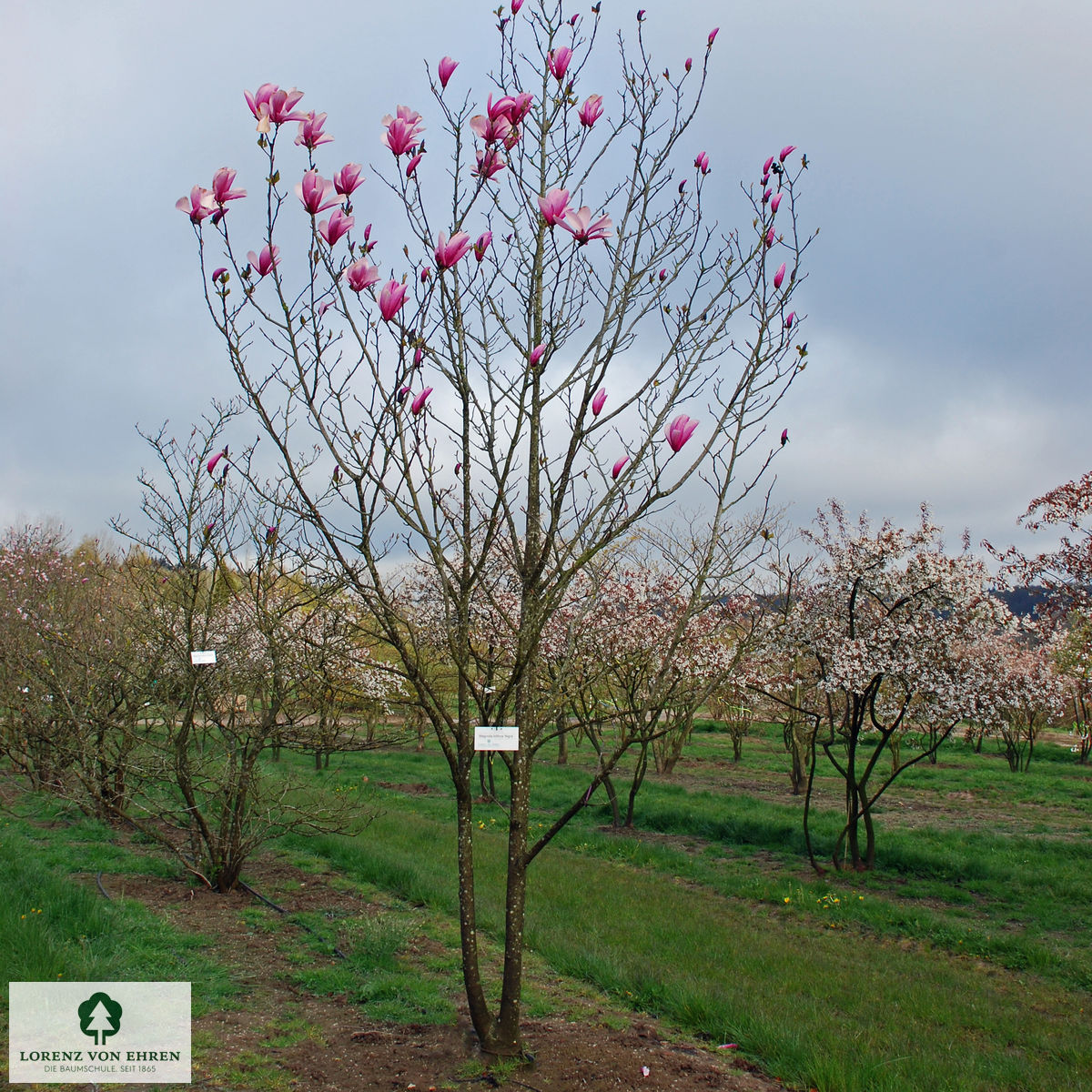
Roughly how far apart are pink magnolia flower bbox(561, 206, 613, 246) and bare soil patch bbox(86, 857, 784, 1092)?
135 inches

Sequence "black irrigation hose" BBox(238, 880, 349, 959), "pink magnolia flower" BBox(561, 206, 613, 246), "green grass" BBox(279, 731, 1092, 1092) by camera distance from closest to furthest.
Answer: "pink magnolia flower" BBox(561, 206, 613, 246), "green grass" BBox(279, 731, 1092, 1092), "black irrigation hose" BBox(238, 880, 349, 959)

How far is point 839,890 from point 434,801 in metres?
7.50

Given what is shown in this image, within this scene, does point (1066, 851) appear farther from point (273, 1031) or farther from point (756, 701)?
point (273, 1031)

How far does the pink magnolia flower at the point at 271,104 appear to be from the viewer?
8.86ft

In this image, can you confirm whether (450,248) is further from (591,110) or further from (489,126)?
(591,110)

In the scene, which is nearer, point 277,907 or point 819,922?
point 277,907

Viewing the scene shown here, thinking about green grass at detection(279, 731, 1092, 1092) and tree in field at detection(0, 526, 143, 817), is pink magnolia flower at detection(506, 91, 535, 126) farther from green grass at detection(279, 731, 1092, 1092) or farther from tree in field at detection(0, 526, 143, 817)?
tree in field at detection(0, 526, 143, 817)

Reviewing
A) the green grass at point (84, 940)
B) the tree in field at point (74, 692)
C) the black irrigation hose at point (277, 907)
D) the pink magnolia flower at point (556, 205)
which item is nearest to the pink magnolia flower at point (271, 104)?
the pink magnolia flower at point (556, 205)

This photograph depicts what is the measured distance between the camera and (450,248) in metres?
2.79

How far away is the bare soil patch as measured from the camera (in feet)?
11.4

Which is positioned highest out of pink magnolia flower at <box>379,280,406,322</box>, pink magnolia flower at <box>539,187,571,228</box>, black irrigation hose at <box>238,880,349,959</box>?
pink magnolia flower at <box>539,187,571,228</box>

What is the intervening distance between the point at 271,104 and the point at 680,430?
1819 mm

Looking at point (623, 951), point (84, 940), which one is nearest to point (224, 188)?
point (84, 940)

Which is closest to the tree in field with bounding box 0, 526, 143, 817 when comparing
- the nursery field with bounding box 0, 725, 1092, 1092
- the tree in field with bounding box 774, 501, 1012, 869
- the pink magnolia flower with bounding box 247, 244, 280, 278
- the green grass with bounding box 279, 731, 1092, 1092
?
the nursery field with bounding box 0, 725, 1092, 1092
